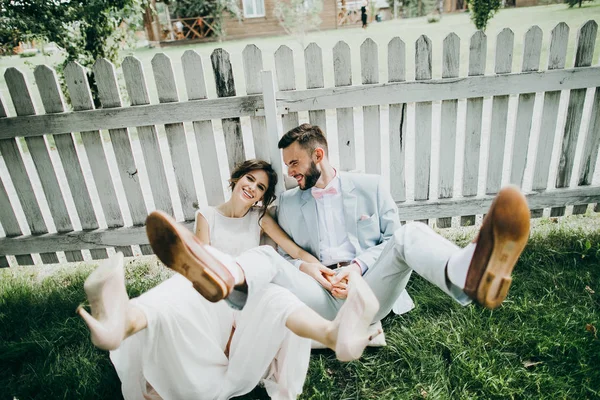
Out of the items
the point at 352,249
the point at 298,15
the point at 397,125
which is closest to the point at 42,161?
the point at 352,249

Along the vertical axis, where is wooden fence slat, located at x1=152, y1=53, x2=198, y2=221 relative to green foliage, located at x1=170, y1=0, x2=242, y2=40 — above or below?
below

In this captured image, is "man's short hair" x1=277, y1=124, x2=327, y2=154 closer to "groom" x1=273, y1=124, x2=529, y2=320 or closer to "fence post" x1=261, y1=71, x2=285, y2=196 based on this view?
"groom" x1=273, y1=124, x2=529, y2=320

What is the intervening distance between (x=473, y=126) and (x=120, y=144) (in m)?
2.91

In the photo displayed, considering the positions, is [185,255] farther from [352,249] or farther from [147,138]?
[147,138]

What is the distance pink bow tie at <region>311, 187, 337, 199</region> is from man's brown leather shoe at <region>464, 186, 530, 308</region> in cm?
127

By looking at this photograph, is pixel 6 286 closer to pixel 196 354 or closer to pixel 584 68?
pixel 196 354

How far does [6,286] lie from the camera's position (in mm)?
3412

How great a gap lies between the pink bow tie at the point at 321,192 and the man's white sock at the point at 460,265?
3.71 feet

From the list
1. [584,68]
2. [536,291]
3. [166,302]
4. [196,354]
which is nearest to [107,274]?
[166,302]

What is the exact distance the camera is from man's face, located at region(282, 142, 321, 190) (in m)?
2.69

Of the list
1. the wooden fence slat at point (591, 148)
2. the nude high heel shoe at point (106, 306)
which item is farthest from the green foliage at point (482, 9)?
the nude high heel shoe at point (106, 306)

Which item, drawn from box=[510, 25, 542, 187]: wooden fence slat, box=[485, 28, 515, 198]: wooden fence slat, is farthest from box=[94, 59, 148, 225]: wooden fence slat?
box=[510, 25, 542, 187]: wooden fence slat

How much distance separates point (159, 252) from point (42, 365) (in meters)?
Result: 1.58

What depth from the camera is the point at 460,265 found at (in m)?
1.68
